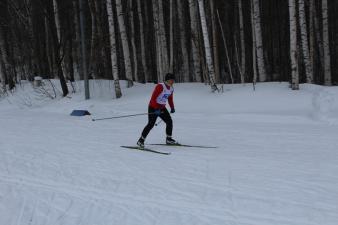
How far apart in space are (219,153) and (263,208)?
339cm

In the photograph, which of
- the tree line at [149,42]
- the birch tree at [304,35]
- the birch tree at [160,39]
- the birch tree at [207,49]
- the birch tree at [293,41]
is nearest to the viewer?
the birch tree at [293,41]

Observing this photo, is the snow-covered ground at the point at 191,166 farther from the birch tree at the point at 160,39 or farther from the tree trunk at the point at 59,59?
the birch tree at the point at 160,39

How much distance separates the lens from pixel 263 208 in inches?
215

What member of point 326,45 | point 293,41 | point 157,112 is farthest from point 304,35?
point 157,112

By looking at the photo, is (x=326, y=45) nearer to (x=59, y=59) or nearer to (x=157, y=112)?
(x=59, y=59)

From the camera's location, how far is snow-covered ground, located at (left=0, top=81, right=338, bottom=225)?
17.9 ft

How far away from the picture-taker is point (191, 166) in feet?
25.7

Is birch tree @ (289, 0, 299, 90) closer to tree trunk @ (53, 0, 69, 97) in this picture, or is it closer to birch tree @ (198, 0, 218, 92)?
birch tree @ (198, 0, 218, 92)

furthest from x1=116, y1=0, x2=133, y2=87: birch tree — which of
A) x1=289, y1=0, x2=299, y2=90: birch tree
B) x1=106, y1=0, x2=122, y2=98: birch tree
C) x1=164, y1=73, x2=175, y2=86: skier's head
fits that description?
x1=164, y1=73, x2=175, y2=86: skier's head

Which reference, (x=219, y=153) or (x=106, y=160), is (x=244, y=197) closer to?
(x=219, y=153)

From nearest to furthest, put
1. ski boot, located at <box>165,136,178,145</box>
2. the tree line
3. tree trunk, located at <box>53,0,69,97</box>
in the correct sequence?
ski boot, located at <box>165,136,178,145</box>, tree trunk, located at <box>53,0,69,97</box>, the tree line

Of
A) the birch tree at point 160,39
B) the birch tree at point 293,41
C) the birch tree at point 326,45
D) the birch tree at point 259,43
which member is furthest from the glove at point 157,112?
the birch tree at point 326,45

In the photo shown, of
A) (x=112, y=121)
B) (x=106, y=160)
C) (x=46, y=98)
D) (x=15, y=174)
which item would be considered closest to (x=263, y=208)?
(x=106, y=160)

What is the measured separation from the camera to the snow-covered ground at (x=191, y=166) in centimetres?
546
